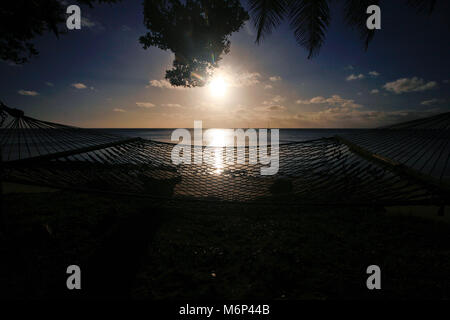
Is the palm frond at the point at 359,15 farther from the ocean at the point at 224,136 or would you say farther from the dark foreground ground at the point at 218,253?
the ocean at the point at 224,136

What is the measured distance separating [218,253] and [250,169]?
4.62 ft

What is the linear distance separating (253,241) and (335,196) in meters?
1.22

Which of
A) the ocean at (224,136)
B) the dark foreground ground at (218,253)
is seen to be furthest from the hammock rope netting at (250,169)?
the ocean at (224,136)

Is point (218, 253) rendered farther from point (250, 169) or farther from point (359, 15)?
point (359, 15)

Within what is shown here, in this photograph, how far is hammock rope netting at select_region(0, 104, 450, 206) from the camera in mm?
1550

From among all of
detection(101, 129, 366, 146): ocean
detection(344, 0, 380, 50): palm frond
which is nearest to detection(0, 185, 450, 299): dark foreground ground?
detection(344, 0, 380, 50): palm frond

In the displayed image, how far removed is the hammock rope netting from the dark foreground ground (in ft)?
2.02

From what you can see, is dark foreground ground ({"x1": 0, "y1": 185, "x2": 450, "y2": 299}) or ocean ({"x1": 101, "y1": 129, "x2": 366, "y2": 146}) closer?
dark foreground ground ({"x1": 0, "y1": 185, "x2": 450, "y2": 299})

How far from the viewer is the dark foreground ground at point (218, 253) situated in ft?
5.53

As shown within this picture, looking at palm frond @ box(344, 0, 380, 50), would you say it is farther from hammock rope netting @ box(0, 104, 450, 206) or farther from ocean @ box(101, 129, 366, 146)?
ocean @ box(101, 129, 366, 146)
